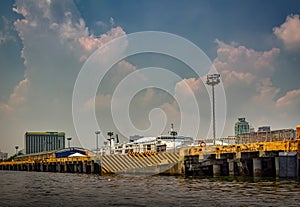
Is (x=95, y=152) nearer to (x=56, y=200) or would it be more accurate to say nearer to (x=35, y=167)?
(x=35, y=167)

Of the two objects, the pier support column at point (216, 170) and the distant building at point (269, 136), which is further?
the pier support column at point (216, 170)

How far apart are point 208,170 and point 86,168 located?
38.4 meters

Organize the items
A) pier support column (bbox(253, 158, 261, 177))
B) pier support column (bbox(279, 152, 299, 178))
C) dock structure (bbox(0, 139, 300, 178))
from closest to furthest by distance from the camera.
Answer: pier support column (bbox(279, 152, 299, 178))
dock structure (bbox(0, 139, 300, 178))
pier support column (bbox(253, 158, 261, 177))

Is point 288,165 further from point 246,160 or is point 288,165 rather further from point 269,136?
point 269,136

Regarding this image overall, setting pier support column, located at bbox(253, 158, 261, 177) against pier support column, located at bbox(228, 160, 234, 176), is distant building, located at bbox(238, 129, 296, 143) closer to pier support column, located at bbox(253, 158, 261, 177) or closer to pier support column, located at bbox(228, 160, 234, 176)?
pier support column, located at bbox(253, 158, 261, 177)

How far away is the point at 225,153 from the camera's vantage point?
50406mm

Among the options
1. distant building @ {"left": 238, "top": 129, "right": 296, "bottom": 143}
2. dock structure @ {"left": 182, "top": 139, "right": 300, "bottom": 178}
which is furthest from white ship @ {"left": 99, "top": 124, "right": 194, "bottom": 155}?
distant building @ {"left": 238, "top": 129, "right": 296, "bottom": 143}

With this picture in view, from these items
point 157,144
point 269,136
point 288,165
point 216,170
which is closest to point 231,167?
point 216,170

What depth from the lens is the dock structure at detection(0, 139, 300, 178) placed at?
42.1 m

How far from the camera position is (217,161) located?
52531 mm

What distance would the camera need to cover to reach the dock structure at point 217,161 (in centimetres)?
4206

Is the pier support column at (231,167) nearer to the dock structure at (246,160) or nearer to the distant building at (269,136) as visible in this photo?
the dock structure at (246,160)

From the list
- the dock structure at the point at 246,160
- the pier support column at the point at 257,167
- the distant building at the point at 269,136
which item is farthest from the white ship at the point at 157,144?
the pier support column at the point at 257,167

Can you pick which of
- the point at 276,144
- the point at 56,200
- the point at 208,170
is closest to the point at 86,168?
the point at 208,170
